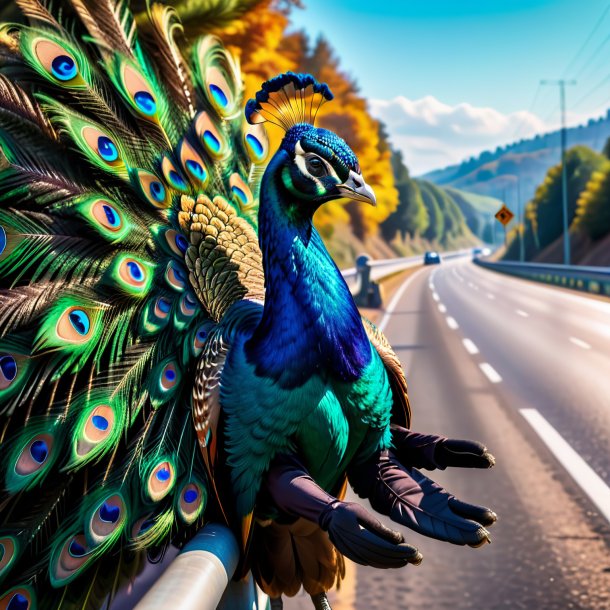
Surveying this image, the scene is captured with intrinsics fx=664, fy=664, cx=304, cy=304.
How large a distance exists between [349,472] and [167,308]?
0.89 metres

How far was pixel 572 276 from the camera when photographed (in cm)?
2592

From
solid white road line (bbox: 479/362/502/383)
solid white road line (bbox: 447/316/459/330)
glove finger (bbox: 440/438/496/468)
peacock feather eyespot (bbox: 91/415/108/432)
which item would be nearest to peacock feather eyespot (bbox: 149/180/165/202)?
peacock feather eyespot (bbox: 91/415/108/432)

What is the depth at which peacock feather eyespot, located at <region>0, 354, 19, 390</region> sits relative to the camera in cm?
201

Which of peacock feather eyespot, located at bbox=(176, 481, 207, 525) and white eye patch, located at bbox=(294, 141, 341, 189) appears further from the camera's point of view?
peacock feather eyespot, located at bbox=(176, 481, 207, 525)

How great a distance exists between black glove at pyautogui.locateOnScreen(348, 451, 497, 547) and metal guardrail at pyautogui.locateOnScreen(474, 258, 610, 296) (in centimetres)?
2154

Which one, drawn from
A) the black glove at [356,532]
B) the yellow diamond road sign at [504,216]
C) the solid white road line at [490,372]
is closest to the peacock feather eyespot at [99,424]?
the black glove at [356,532]

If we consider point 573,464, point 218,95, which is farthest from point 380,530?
point 573,464

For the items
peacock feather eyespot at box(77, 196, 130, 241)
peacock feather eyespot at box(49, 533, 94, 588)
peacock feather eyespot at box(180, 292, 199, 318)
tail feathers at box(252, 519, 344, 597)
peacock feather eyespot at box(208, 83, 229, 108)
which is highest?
peacock feather eyespot at box(208, 83, 229, 108)

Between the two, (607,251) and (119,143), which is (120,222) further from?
(607,251)

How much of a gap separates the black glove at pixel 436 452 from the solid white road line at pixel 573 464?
3228 millimetres

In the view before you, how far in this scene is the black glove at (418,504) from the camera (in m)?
1.76

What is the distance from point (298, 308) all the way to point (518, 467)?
14.6 feet

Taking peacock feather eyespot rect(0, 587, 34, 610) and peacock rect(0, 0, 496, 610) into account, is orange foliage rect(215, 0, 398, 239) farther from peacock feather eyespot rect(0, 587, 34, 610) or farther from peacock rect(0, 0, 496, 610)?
peacock feather eyespot rect(0, 587, 34, 610)

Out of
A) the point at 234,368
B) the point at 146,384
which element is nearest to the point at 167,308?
the point at 146,384
